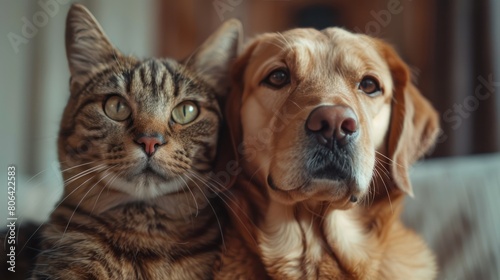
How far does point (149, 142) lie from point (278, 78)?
36 cm

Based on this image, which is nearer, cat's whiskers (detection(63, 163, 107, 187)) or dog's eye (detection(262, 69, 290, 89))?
cat's whiskers (detection(63, 163, 107, 187))

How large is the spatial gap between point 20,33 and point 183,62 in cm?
41

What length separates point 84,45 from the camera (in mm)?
1126

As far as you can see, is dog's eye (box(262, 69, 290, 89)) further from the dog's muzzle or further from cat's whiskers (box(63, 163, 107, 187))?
cat's whiskers (box(63, 163, 107, 187))

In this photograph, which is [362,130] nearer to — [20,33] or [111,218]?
[111,218]

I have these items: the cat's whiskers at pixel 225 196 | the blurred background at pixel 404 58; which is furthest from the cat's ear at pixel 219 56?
the blurred background at pixel 404 58

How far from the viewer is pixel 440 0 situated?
8.31 feet

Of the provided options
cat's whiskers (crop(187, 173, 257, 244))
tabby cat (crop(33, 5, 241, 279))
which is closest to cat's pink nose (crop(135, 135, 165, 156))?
tabby cat (crop(33, 5, 241, 279))

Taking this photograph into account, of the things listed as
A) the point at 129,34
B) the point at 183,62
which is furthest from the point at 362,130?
the point at 129,34

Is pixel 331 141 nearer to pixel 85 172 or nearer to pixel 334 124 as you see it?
pixel 334 124

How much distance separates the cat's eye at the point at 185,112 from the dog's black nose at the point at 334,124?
281 mm

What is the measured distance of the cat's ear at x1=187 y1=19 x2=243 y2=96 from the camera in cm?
120

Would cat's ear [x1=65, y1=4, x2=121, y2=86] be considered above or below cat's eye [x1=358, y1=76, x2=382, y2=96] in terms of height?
above

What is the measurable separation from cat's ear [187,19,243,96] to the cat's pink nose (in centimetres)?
28
